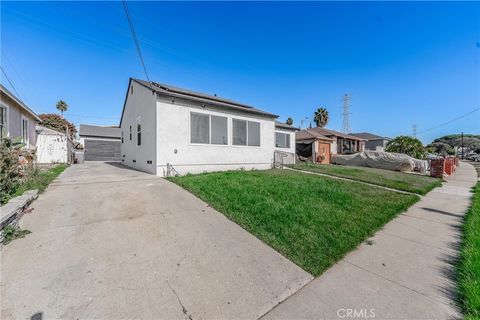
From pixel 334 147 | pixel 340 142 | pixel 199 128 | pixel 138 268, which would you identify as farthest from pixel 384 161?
pixel 138 268

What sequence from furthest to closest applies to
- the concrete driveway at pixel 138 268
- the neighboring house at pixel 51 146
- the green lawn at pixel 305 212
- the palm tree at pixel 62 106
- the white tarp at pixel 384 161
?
the palm tree at pixel 62 106 < the neighboring house at pixel 51 146 < the white tarp at pixel 384 161 < the green lawn at pixel 305 212 < the concrete driveway at pixel 138 268

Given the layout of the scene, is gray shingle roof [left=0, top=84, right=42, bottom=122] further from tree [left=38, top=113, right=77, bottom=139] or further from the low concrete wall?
tree [left=38, top=113, right=77, bottom=139]

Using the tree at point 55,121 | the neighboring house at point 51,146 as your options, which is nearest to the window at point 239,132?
the neighboring house at point 51,146

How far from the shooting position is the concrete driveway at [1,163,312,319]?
6.38ft

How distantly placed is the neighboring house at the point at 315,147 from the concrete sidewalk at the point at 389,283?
1628cm

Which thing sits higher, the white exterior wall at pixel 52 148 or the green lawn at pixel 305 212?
the white exterior wall at pixel 52 148

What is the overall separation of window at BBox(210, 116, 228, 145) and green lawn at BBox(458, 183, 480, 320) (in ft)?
27.8

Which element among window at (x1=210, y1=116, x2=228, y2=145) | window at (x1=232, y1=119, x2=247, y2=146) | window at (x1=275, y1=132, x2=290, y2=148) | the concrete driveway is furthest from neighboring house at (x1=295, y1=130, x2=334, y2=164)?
the concrete driveway

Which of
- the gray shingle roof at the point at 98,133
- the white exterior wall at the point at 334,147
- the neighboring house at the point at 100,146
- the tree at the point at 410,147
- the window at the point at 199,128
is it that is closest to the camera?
the window at the point at 199,128

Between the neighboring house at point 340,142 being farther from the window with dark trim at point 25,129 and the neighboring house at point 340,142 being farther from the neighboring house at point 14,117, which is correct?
the window with dark trim at point 25,129

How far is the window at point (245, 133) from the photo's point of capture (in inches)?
422

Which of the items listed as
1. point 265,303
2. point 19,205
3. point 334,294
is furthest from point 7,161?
point 334,294

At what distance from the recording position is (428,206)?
228 inches

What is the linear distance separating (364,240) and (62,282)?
4.35 m
